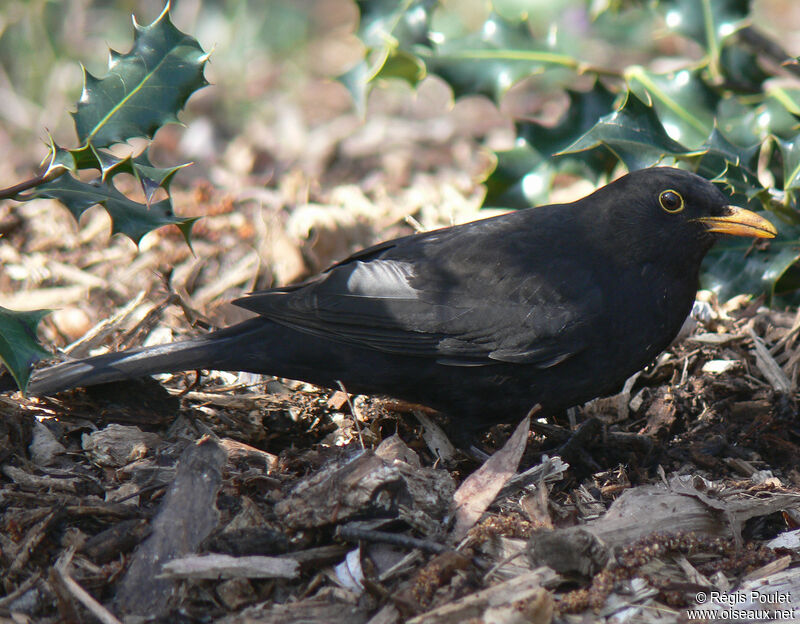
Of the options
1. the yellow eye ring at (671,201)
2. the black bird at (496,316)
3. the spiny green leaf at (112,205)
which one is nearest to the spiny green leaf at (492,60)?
the black bird at (496,316)

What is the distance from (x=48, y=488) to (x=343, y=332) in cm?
136

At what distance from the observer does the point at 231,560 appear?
266 cm

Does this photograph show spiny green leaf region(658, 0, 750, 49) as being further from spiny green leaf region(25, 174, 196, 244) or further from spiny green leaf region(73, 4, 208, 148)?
spiny green leaf region(25, 174, 196, 244)

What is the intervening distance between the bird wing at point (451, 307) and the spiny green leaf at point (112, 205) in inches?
21.3

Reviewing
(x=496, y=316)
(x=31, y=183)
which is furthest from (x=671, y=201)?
(x=31, y=183)

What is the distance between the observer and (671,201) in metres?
3.96

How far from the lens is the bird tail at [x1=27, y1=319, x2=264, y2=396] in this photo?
3646 mm

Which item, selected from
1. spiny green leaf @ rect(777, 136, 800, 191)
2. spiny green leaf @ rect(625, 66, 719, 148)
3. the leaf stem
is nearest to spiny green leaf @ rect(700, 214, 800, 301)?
spiny green leaf @ rect(777, 136, 800, 191)

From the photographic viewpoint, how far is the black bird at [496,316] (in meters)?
3.74

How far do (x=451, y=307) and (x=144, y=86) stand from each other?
62.0 inches

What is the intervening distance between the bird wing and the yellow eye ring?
50 cm

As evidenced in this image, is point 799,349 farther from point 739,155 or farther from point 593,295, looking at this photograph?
point 593,295

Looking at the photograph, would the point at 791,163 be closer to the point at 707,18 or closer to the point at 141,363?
the point at 707,18

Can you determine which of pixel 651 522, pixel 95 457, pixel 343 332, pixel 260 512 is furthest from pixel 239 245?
pixel 651 522
